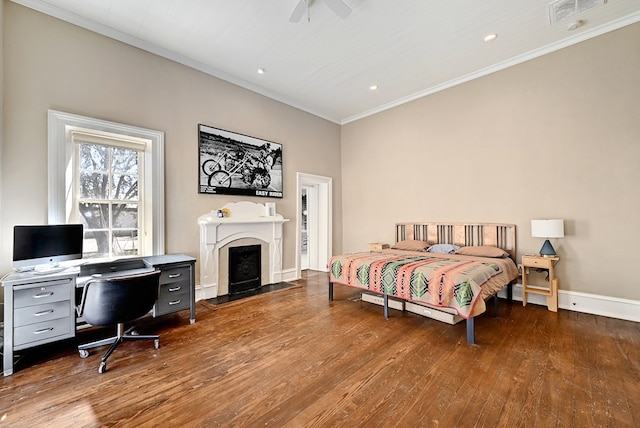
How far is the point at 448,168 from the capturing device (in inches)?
190

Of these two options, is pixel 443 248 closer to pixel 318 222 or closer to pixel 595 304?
pixel 595 304

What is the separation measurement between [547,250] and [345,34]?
3.92 m

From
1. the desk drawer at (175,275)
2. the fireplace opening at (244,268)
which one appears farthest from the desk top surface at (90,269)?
the fireplace opening at (244,268)

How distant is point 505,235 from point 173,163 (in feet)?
16.8

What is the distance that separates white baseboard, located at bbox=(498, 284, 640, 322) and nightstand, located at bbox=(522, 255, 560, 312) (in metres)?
0.20

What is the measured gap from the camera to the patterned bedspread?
2740mm

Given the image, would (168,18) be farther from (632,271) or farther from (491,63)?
(632,271)

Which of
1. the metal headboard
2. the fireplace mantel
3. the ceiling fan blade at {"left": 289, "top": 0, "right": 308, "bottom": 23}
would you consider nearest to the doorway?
the fireplace mantel

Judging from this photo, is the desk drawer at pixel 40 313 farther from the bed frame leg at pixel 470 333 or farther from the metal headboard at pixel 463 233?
the metal headboard at pixel 463 233

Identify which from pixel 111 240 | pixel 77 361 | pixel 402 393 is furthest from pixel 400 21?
pixel 77 361

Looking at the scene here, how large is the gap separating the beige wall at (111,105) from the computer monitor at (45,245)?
1.51 feet

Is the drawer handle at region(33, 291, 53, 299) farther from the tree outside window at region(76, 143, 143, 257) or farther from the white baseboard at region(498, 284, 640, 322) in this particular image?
the white baseboard at region(498, 284, 640, 322)

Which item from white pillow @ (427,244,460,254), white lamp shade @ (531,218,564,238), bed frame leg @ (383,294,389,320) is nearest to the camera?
bed frame leg @ (383,294,389,320)

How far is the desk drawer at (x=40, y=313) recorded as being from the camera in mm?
2234
